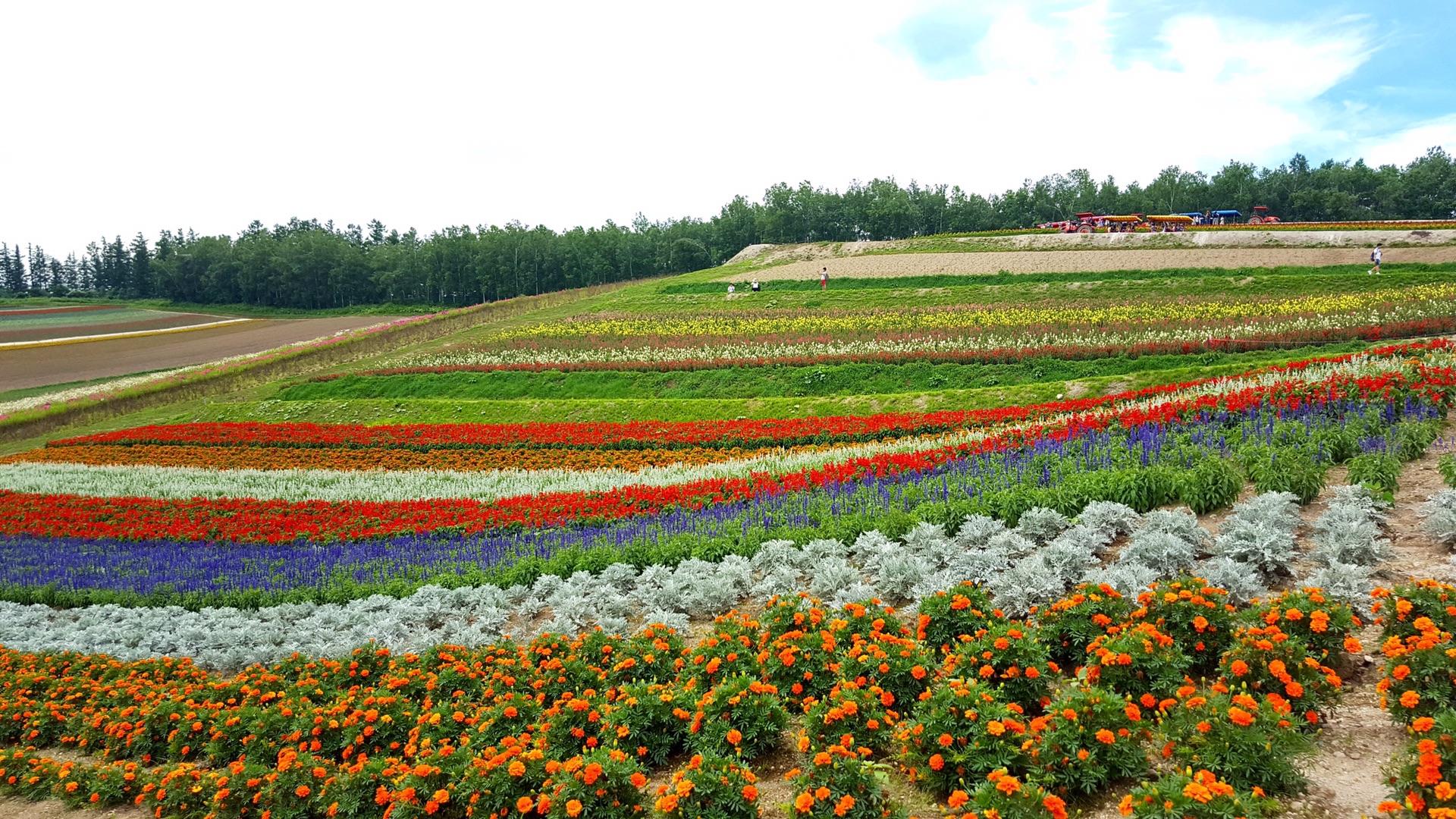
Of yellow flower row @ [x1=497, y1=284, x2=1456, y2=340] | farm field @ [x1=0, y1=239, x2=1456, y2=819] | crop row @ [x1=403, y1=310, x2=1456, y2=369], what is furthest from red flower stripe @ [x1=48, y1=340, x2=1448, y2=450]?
yellow flower row @ [x1=497, y1=284, x2=1456, y2=340]

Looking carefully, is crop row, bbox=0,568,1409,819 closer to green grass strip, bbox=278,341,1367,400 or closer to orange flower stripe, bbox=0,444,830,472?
orange flower stripe, bbox=0,444,830,472

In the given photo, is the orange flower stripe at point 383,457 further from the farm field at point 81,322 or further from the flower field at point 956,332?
the farm field at point 81,322

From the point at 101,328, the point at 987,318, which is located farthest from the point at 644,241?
the point at 987,318

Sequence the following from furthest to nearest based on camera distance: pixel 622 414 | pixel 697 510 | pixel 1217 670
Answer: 1. pixel 622 414
2. pixel 697 510
3. pixel 1217 670

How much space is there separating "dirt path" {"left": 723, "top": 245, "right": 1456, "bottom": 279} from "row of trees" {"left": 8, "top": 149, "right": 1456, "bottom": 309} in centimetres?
3709

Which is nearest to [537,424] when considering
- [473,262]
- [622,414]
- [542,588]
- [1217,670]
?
[622,414]

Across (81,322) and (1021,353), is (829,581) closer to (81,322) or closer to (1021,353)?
(1021,353)

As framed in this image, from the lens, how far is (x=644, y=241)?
100500 mm

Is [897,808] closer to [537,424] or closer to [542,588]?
[542,588]

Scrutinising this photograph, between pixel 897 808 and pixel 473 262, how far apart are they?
103 metres

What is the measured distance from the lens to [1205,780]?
371 cm

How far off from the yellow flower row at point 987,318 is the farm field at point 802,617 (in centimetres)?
607

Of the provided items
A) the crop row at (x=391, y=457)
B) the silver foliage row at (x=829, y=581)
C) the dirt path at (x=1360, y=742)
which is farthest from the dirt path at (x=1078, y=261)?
the dirt path at (x=1360, y=742)

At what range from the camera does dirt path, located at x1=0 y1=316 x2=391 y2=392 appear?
4284 centimetres
